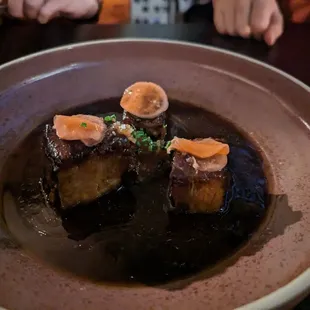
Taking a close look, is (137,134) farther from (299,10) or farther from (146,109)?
(299,10)

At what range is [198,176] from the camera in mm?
1319

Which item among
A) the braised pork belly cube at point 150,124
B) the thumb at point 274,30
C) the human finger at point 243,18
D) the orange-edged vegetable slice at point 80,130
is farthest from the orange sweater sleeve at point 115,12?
the orange-edged vegetable slice at point 80,130

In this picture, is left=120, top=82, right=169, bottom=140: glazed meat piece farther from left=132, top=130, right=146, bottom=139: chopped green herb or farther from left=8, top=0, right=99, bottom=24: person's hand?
left=8, top=0, right=99, bottom=24: person's hand

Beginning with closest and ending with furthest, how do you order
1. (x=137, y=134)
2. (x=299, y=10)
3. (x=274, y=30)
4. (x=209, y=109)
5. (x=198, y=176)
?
1. (x=198, y=176)
2. (x=137, y=134)
3. (x=209, y=109)
4. (x=274, y=30)
5. (x=299, y=10)

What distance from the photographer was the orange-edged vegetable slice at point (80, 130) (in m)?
1.36

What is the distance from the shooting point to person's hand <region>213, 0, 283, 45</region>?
2006 millimetres

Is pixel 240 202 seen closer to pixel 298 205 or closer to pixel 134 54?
pixel 298 205

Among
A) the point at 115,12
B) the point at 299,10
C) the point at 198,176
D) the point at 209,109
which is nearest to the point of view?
the point at 198,176

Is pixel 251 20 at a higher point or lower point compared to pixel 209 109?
higher

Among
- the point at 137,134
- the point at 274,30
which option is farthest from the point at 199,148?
the point at 274,30

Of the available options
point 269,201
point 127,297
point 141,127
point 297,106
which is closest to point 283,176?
point 269,201

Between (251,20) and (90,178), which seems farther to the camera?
(251,20)

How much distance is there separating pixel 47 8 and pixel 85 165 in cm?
99

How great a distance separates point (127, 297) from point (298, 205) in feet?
1.71
